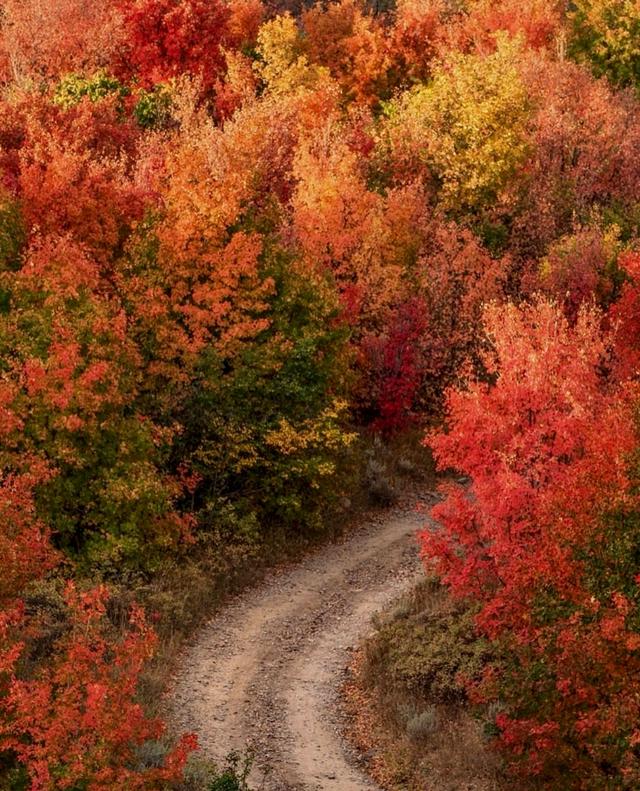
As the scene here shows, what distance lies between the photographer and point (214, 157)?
43.8m

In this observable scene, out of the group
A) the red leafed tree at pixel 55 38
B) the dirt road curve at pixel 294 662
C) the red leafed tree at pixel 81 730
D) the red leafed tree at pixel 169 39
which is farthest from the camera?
the red leafed tree at pixel 169 39

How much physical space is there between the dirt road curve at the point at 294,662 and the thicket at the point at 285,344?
8.56 ft

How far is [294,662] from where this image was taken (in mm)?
34031

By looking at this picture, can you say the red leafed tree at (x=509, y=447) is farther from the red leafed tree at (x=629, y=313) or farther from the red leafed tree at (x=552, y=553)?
the red leafed tree at (x=629, y=313)

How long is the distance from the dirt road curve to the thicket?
261cm

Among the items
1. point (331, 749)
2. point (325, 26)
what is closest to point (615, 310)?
point (331, 749)

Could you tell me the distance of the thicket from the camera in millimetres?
24234

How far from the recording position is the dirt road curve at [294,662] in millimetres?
28547

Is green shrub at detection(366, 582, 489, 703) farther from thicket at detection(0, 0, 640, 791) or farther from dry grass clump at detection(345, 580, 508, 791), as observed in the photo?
thicket at detection(0, 0, 640, 791)

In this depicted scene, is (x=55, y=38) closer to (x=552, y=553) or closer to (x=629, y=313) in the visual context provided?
(x=629, y=313)

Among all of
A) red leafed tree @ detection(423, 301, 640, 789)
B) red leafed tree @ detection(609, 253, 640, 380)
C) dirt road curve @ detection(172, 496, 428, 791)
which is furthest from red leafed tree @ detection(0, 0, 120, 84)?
red leafed tree @ detection(423, 301, 640, 789)

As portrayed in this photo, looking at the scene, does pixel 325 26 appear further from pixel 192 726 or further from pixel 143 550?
pixel 192 726

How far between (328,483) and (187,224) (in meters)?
11.5

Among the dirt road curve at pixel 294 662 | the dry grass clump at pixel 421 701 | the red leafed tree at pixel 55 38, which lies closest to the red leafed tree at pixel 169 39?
the red leafed tree at pixel 55 38
